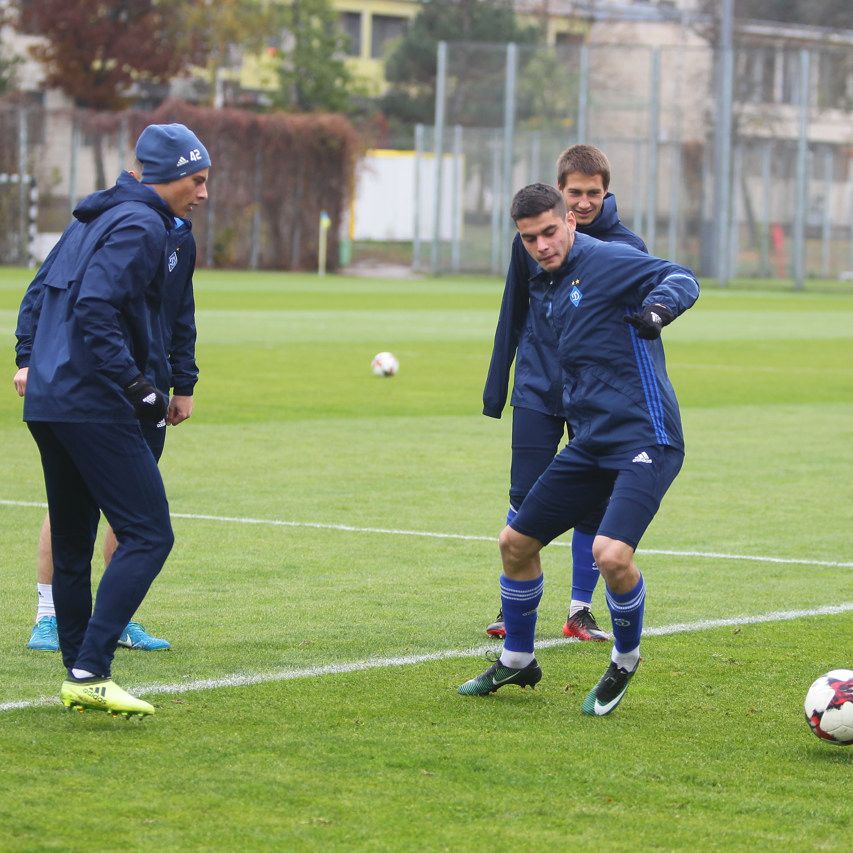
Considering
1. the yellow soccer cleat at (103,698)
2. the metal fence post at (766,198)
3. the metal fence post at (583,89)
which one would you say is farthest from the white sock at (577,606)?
the metal fence post at (766,198)

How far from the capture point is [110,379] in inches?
232

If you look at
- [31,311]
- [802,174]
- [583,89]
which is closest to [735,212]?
[802,174]

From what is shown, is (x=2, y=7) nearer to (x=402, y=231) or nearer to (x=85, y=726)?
(x=402, y=231)

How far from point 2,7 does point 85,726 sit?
61.7m

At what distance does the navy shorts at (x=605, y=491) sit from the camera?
242 inches

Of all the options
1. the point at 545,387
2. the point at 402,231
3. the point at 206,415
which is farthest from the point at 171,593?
the point at 402,231

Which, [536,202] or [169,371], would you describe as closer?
[536,202]

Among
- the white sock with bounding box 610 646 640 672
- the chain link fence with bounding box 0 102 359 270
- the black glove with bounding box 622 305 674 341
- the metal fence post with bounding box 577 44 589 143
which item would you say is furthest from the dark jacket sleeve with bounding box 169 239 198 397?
the metal fence post with bounding box 577 44 589 143

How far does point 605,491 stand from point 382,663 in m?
1.20

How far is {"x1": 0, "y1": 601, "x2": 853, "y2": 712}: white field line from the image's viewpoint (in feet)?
21.2

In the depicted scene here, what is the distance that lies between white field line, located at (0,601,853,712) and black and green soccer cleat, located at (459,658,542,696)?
50 cm

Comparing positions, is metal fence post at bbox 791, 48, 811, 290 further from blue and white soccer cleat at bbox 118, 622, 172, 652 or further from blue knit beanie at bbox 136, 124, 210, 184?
blue knit beanie at bbox 136, 124, 210, 184

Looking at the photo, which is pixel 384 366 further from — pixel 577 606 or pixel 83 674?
pixel 83 674

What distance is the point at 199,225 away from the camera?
2088 inches
